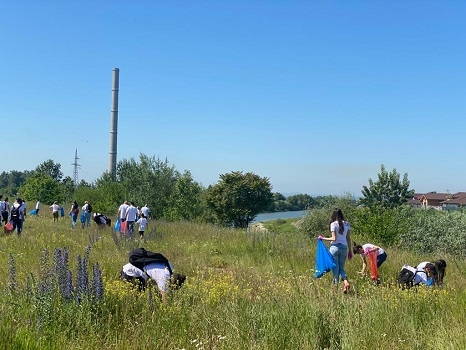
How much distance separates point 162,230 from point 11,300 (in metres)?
13.7

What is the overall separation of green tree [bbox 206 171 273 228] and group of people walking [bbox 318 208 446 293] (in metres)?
59.0

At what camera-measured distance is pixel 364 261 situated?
974 cm

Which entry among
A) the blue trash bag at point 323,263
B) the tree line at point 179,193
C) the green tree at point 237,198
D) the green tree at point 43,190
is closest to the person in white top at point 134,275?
the blue trash bag at point 323,263

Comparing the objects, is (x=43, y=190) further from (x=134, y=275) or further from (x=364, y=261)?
(x=134, y=275)

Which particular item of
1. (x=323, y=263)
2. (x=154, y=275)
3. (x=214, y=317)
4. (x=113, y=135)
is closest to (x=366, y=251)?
(x=323, y=263)

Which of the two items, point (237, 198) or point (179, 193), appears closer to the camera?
point (179, 193)

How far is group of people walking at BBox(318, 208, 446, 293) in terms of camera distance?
8.15 metres

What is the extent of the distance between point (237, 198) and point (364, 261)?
59.6 meters

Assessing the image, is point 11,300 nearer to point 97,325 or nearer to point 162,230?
point 97,325

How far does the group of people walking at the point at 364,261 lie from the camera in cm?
815

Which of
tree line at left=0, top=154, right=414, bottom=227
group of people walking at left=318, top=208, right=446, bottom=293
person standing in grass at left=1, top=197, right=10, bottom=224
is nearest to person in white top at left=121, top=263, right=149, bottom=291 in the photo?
group of people walking at left=318, top=208, right=446, bottom=293

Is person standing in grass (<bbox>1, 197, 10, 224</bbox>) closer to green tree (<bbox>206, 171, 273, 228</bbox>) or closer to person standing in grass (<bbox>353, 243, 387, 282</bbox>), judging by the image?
person standing in grass (<bbox>353, 243, 387, 282</bbox>)

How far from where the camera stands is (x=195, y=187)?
146 ft

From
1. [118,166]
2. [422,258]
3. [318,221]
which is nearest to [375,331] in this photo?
[422,258]
